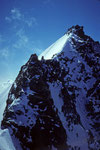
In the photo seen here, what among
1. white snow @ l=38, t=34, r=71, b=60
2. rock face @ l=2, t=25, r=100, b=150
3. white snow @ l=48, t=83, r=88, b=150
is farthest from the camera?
white snow @ l=38, t=34, r=71, b=60

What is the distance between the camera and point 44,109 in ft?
105

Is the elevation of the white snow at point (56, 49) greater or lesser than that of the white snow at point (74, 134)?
greater

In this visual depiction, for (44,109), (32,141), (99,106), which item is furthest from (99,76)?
(32,141)

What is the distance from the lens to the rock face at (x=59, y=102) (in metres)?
28.0

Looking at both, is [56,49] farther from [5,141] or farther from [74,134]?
[5,141]

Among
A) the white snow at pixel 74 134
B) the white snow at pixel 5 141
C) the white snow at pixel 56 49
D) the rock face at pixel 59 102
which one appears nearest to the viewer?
the white snow at pixel 5 141

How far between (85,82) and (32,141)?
33.6 m

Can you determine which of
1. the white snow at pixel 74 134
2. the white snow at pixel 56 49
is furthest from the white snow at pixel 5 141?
the white snow at pixel 56 49

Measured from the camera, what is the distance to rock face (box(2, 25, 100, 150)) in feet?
91.8

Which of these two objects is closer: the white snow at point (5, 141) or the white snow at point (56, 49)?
the white snow at point (5, 141)

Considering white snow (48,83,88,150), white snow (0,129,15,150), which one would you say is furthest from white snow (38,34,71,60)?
white snow (0,129,15,150)

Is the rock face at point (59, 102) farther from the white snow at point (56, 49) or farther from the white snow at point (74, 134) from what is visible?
the white snow at point (56, 49)

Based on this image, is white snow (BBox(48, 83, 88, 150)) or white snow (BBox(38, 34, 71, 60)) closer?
white snow (BBox(48, 83, 88, 150))

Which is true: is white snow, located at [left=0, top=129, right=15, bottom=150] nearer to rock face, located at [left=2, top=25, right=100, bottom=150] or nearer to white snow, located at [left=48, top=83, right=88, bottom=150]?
rock face, located at [left=2, top=25, right=100, bottom=150]
